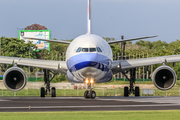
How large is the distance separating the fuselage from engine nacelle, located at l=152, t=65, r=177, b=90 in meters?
3.10

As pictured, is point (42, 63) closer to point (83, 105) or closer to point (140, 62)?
point (140, 62)

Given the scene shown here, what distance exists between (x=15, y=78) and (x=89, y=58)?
6.01 meters

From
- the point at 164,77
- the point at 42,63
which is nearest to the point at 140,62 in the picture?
the point at 164,77

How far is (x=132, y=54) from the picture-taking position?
112m

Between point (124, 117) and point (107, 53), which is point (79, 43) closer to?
point (107, 53)

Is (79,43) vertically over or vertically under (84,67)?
over

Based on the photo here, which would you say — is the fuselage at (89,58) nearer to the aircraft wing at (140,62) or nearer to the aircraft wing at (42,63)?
the aircraft wing at (140,62)

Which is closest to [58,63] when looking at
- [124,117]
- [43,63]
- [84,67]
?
[43,63]

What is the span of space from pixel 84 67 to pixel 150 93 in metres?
15.4

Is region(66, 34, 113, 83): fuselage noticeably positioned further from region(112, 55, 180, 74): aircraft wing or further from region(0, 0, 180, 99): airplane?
region(112, 55, 180, 74): aircraft wing

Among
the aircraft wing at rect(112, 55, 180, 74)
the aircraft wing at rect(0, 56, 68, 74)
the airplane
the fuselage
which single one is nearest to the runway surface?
the fuselage

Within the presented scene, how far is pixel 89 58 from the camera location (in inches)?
886

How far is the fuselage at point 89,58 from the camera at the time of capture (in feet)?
74.4

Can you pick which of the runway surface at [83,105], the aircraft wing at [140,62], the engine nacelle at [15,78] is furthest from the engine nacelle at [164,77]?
the engine nacelle at [15,78]
